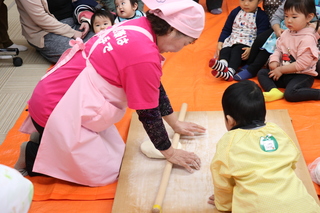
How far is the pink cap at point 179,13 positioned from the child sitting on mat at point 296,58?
944mm

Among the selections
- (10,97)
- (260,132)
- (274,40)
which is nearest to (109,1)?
(10,97)

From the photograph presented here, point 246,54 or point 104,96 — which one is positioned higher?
point 104,96

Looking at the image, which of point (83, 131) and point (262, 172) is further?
point (83, 131)

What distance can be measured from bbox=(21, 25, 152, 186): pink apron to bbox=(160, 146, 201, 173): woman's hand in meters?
0.26

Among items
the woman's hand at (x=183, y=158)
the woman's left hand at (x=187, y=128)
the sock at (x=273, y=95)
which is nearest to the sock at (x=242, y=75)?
the sock at (x=273, y=95)

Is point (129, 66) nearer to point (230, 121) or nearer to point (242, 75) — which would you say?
point (230, 121)

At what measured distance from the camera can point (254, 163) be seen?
1241 millimetres

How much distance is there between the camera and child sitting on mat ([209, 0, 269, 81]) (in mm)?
2584

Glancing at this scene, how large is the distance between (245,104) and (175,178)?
50 cm

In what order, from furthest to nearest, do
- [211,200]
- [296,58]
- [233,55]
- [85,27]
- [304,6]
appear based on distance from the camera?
[85,27] → [233,55] → [296,58] → [304,6] → [211,200]

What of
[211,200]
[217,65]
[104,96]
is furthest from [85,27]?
[211,200]

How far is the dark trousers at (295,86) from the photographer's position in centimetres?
216

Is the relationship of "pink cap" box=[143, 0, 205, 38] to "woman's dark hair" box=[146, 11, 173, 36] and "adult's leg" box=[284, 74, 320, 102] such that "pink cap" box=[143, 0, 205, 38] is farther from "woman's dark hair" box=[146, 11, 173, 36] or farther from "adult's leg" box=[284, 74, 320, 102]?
"adult's leg" box=[284, 74, 320, 102]

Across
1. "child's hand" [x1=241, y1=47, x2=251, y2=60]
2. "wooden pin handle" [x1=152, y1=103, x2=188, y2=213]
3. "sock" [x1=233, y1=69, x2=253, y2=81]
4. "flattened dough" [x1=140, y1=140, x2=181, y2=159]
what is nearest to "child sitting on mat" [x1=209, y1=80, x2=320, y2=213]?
"wooden pin handle" [x1=152, y1=103, x2=188, y2=213]
